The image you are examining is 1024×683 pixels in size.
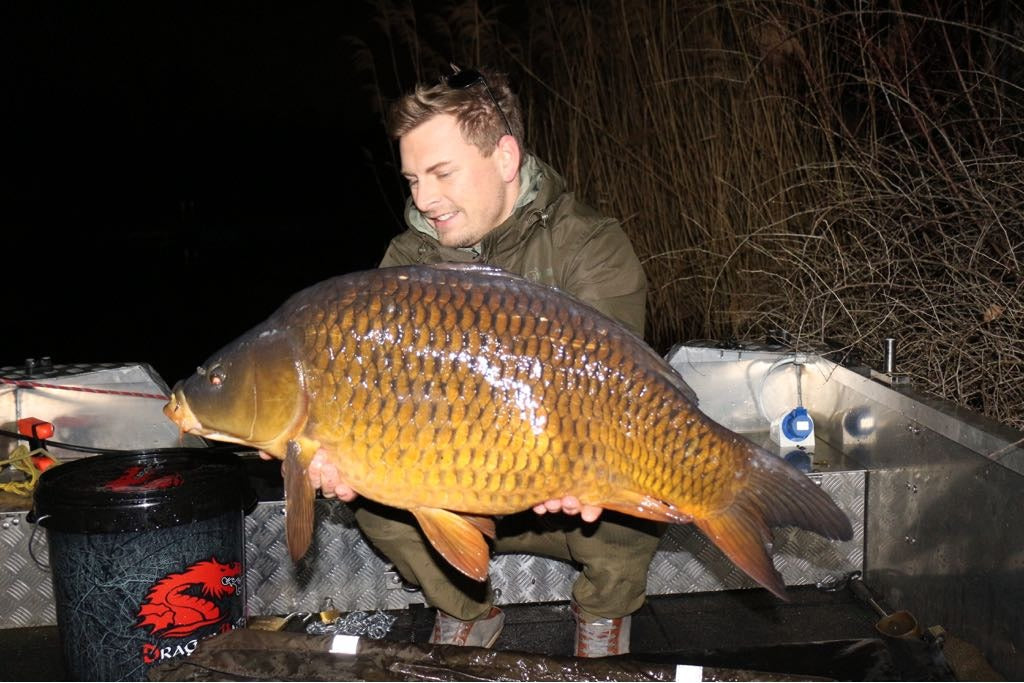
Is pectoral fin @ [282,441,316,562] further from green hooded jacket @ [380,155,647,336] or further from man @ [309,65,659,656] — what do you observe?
green hooded jacket @ [380,155,647,336]

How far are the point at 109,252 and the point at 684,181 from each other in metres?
12.3

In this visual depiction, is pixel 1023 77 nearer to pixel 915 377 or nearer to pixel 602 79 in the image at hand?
pixel 915 377

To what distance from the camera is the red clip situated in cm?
238

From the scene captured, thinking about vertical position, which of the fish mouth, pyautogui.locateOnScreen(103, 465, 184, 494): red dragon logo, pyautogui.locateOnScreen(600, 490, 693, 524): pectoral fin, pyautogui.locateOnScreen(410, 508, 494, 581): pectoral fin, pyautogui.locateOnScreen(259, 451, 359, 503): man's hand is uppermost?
the fish mouth

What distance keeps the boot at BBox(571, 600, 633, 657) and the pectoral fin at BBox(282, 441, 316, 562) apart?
2.61 feet

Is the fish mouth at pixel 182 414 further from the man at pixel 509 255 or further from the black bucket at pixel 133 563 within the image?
the man at pixel 509 255

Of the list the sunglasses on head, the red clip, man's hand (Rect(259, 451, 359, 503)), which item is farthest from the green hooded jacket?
the red clip

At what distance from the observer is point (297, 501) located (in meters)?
1.55

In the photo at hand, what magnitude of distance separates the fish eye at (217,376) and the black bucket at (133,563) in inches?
15.7

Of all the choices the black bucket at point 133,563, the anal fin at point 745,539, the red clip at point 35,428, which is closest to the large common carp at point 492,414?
the anal fin at point 745,539

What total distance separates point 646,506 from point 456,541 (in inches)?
13.0

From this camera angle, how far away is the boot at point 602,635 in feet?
6.81

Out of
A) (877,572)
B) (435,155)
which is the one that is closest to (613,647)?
(877,572)

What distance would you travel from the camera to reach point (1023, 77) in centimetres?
311
